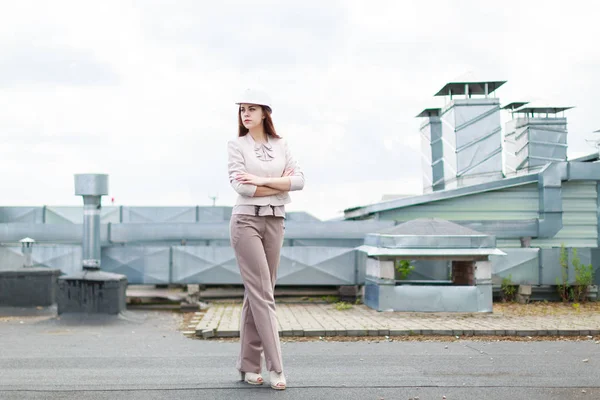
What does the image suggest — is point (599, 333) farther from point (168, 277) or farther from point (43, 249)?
point (43, 249)

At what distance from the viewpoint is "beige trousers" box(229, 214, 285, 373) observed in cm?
560

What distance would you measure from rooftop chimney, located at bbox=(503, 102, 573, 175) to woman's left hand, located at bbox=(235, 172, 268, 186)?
16.2 meters

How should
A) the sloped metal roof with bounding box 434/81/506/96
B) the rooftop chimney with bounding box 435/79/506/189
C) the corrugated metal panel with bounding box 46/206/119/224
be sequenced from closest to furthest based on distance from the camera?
the rooftop chimney with bounding box 435/79/506/189, the sloped metal roof with bounding box 434/81/506/96, the corrugated metal panel with bounding box 46/206/119/224

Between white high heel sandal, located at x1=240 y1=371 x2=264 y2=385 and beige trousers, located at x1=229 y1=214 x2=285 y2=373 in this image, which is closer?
beige trousers, located at x1=229 y1=214 x2=285 y2=373

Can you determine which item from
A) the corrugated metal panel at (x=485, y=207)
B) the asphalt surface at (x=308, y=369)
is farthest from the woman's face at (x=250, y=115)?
the corrugated metal panel at (x=485, y=207)

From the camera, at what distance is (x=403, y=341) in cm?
861

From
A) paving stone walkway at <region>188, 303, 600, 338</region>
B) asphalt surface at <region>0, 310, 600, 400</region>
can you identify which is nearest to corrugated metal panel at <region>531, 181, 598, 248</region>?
paving stone walkway at <region>188, 303, 600, 338</region>

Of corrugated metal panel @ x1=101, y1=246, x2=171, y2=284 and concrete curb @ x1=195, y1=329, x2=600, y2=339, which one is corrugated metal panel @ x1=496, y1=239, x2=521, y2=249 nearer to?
concrete curb @ x1=195, y1=329, x2=600, y2=339

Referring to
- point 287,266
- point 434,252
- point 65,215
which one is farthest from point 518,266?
point 65,215

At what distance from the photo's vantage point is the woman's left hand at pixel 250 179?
5.58m

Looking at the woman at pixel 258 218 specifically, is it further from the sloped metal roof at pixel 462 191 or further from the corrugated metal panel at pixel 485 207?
the corrugated metal panel at pixel 485 207

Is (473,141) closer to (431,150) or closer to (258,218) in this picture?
(431,150)

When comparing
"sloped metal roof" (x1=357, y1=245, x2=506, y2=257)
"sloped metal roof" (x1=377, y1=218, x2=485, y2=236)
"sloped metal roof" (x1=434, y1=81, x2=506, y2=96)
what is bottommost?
"sloped metal roof" (x1=357, y1=245, x2=506, y2=257)

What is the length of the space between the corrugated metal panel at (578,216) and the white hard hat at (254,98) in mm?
10957
